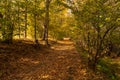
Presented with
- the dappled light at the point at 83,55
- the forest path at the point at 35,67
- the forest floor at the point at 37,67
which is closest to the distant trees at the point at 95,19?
the dappled light at the point at 83,55

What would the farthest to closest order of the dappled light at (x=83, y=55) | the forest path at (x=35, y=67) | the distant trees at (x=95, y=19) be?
the forest path at (x=35, y=67) < the dappled light at (x=83, y=55) < the distant trees at (x=95, y=19)

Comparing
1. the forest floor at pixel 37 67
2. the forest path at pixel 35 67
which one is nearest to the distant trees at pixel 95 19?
the forest floor at pixel 37 67

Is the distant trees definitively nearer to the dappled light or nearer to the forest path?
the dappled light

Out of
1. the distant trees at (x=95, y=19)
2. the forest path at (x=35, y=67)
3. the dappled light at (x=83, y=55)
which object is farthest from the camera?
the forest path at (x=35, y=67)

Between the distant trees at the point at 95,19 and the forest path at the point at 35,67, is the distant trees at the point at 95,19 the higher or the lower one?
the higher one

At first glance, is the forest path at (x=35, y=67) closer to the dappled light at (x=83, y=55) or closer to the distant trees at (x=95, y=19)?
the dappled light at (x=83, y=55)

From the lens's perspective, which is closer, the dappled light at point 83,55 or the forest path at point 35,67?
the dappled light at point 83,55

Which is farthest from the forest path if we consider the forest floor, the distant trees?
the distant trees

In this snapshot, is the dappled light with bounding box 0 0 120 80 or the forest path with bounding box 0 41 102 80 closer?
the dappled light with bounding box 0 0 120 80

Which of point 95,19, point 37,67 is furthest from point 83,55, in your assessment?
point 95,19

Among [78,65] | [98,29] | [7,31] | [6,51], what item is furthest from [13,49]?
[98,29]

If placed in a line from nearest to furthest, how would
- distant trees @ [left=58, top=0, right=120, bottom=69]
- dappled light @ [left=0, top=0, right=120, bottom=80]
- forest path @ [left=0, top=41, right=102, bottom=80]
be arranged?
distant trees @ [left=58, top=0, right=120, bottom=69] < dappled light @ [left=0, top=0, right=120, bottom=80] < forest path @ [left=0, top=41, right=102, bottom=80]

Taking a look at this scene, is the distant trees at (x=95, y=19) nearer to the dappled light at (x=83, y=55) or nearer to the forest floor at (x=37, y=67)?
the dappled light at (x=83, y=55)

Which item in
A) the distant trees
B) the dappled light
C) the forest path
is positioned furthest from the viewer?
the forest path
